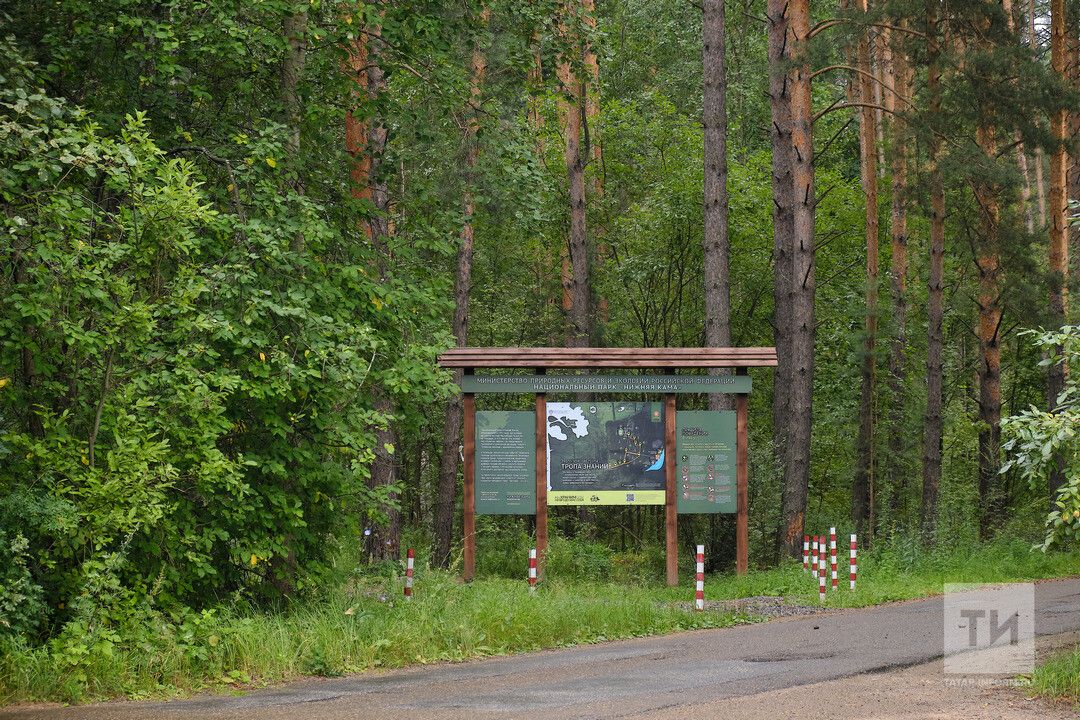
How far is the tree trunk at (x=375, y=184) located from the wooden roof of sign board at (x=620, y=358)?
6.08ft

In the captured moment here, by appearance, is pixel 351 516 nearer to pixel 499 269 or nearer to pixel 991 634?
pixel 991 634

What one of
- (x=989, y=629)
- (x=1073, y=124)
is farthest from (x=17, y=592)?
(x=1073, y=124)

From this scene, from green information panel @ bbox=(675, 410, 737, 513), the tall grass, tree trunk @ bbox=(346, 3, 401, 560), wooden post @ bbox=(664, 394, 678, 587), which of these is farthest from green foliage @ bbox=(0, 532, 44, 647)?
green information panel @ bbox=(675, 410, 737, 513)

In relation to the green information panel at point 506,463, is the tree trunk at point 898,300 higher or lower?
higher

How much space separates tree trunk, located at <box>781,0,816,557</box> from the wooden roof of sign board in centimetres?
390

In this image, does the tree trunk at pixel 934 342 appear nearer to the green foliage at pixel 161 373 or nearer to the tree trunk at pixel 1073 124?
the tree trunk at pixel 1073 124

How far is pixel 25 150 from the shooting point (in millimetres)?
10617

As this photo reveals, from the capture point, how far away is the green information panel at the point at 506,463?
17750 mm

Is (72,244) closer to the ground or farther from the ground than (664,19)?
closer to the ground

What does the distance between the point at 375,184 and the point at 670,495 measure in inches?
277

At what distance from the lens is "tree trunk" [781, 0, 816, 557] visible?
69.7 feet

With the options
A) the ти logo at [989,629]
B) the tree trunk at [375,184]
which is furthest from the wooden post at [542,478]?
the ти logo at [989,629]

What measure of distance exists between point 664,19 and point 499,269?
1213 cm

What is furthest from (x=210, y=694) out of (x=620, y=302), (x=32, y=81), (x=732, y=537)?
(x=620, y=302)
